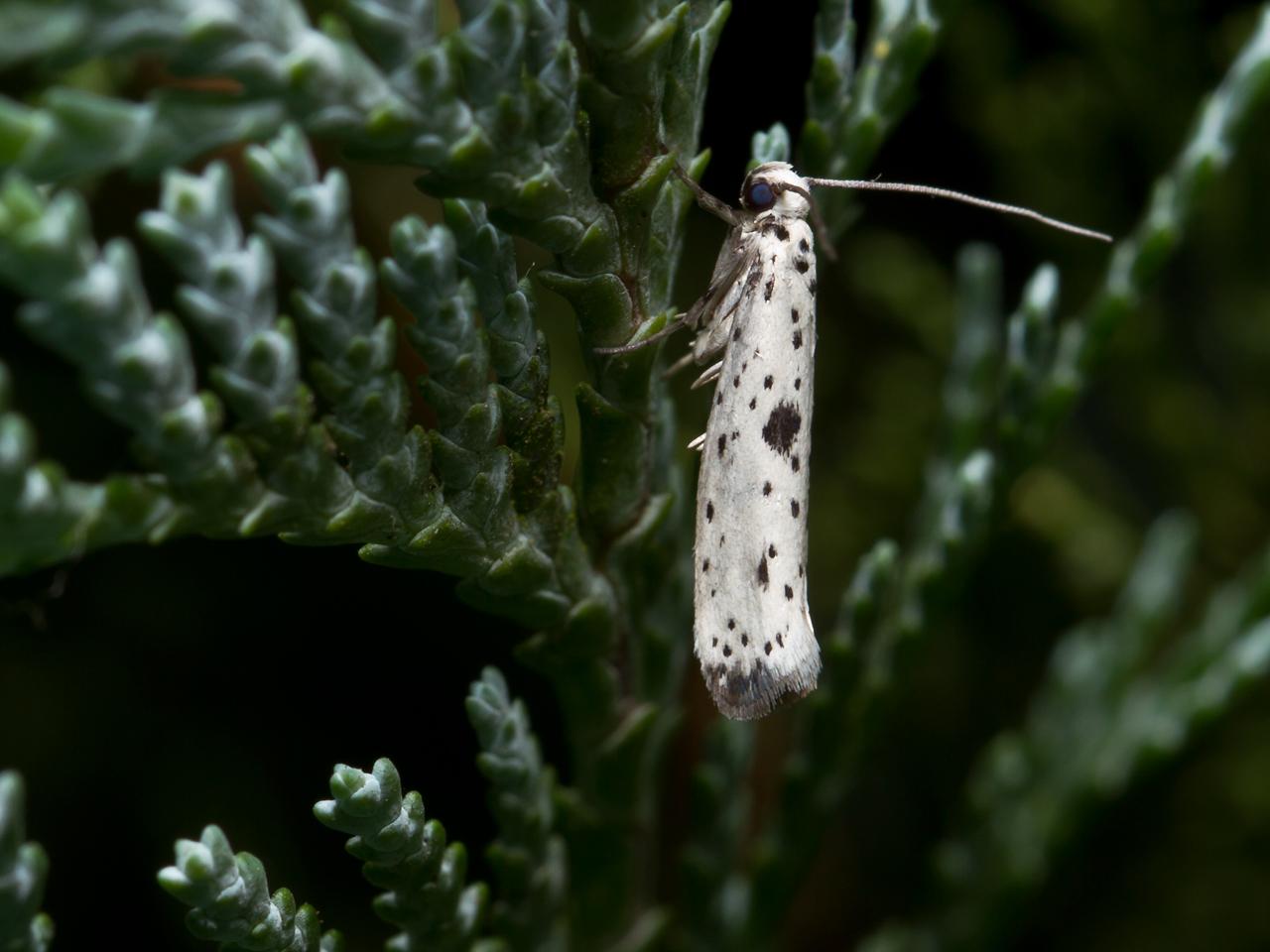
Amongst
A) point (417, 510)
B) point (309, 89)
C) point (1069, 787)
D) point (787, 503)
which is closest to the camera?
point (309, 89)

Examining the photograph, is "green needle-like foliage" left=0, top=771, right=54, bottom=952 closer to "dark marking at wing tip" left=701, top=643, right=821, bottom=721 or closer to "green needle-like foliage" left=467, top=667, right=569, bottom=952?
"green needle-like foliage" left=467, top=667, right=569, bottom=952

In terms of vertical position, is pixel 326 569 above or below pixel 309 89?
below

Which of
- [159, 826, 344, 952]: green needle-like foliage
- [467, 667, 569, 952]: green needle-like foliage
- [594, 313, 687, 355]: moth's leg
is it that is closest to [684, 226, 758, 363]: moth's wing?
[594, 313, 687, 355]: moth's leg

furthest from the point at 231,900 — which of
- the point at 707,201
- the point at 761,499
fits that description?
the point at 707,201

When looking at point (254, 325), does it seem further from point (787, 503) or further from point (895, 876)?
point (895, 876)

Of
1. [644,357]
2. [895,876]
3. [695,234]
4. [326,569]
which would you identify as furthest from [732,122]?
[895,876]

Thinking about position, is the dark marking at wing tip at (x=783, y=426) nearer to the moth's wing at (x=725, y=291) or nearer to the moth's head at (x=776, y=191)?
the moth's wing at (x=725, y=291)

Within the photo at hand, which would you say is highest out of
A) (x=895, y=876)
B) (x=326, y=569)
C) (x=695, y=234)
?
(x=695, y=234)
